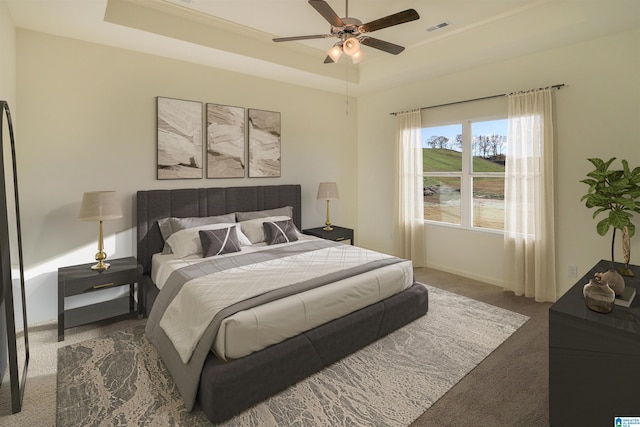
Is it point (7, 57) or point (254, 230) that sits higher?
point (7, 57)

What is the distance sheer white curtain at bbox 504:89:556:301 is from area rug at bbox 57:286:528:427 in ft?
3.03

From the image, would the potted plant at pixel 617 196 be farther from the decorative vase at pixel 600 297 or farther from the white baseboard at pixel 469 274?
the white baseboard at pixel 469 274

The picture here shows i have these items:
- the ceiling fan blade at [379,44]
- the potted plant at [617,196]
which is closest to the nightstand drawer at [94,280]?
the ceiling fan blade at [379,44]

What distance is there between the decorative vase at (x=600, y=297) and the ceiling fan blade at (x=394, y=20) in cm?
195

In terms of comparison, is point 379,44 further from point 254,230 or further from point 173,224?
point 173,224

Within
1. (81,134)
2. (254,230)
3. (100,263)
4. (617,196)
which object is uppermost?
(81,134)

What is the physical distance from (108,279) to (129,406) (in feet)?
4.50

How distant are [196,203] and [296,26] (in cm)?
229

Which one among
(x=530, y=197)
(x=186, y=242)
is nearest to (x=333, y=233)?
(x=186, y=242)

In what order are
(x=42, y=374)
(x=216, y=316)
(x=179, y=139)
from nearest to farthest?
(x=216, y=316), (x=42, y=374), (x=179, y=139)

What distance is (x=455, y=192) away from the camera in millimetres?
4695

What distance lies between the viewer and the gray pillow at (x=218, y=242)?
3367 mm

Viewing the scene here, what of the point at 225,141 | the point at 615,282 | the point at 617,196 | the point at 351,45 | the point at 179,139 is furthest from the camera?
the point at 225,141

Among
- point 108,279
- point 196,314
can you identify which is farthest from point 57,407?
point 108,279
